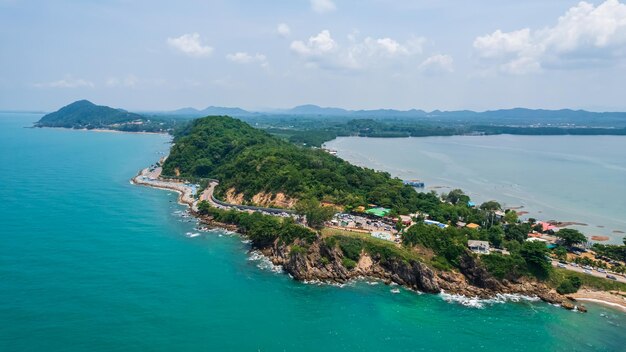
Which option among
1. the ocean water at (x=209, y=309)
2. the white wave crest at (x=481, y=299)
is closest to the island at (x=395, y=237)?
the white wave crest at (x=481, y=299)

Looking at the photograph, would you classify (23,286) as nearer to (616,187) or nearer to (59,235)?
(59,235)

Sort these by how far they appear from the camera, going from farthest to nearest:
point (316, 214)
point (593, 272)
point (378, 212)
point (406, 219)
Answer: point (378, 212) < point (406, 219) < point (316, 214) < point (593, 272)

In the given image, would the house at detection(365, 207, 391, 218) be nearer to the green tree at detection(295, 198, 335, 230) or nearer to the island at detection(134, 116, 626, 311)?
the island at detection(134, 116, 626, 311)

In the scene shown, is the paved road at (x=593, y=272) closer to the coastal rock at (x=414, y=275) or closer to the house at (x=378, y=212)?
the coastal rock at (x=414, y=275)

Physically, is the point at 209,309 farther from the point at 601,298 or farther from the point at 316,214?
the point at 601,298

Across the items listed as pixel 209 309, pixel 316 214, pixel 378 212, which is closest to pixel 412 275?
pixel 316 214

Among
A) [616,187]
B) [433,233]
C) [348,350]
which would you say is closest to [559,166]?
[616,187]

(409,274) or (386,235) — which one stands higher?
(386,235)

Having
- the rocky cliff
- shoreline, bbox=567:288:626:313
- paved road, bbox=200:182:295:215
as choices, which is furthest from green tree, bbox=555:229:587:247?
paved road, bbox=200:182:295:215
